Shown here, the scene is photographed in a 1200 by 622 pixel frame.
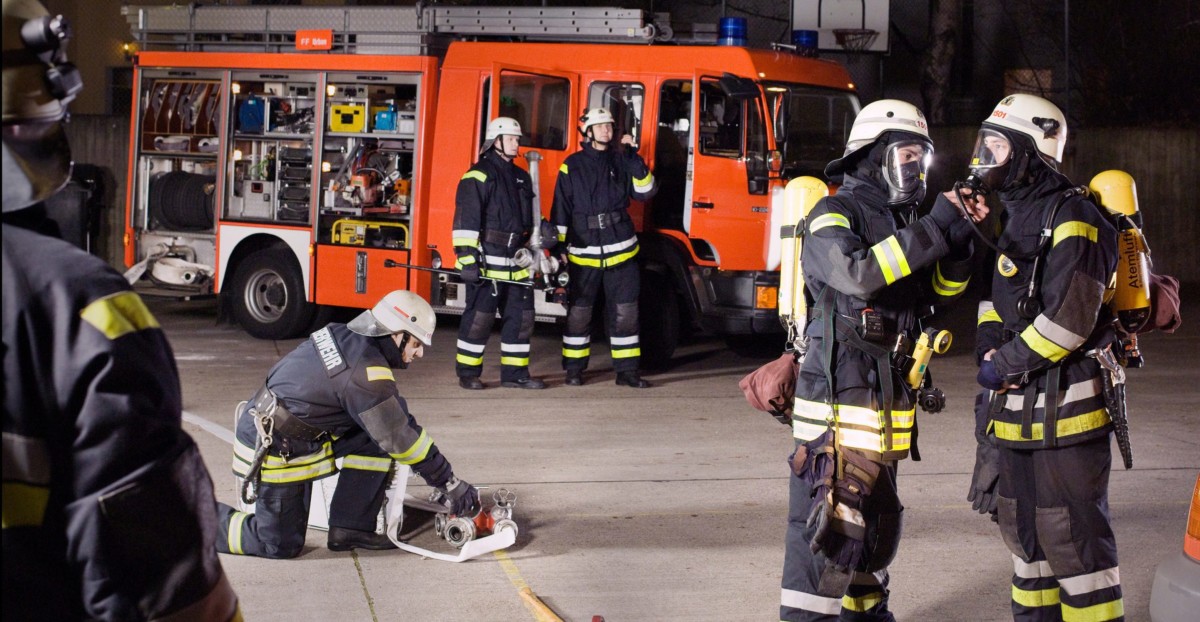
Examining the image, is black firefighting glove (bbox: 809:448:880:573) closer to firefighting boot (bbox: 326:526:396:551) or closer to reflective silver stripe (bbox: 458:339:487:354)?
firefighting boot (bbox: 326:526:396:551)

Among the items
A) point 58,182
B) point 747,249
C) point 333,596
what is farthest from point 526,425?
point 58,182

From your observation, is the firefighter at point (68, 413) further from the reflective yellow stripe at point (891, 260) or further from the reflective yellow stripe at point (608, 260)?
the reflective yellow stripe at point (608, 260)

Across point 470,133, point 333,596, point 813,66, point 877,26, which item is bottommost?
point 333,596

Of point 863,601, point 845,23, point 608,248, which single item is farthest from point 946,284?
point 845,23

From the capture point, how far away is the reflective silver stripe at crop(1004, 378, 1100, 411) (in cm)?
408

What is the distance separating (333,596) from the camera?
502 centimetres

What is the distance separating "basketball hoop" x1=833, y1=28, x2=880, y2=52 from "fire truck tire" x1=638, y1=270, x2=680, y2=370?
7765mm

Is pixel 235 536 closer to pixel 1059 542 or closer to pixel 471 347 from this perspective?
pixel 1059 542

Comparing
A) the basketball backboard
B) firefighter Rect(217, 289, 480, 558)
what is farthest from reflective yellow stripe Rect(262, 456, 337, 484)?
the basketball backboard

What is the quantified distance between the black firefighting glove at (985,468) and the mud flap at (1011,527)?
0.25 ft

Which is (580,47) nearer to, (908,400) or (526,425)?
(526,425)

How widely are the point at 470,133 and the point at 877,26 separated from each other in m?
8.58

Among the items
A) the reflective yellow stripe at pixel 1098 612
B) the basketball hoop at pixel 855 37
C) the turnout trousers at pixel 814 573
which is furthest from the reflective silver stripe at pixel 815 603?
the basketball hoop at pixel 855 37

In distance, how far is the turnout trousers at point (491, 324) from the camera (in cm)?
924
